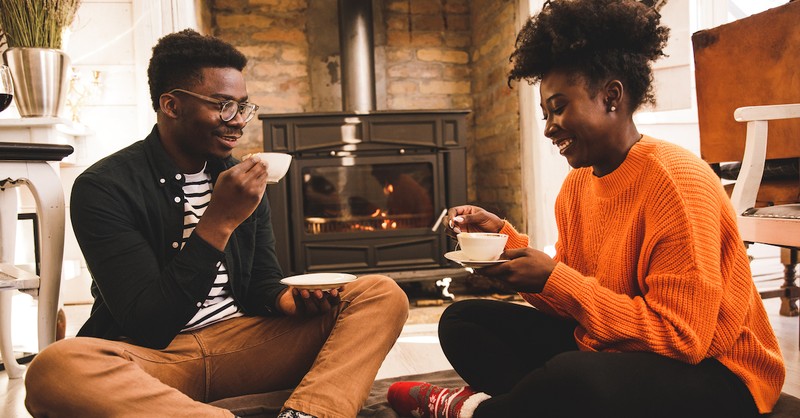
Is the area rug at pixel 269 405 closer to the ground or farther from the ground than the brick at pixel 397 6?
closer to the ground

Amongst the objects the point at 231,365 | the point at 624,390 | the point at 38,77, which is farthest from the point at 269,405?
the point at 38,77

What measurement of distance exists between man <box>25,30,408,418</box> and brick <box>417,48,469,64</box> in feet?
8.53

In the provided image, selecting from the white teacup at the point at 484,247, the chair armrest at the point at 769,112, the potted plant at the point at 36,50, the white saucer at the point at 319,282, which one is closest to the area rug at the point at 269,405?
the white saucer at the point at 319,282

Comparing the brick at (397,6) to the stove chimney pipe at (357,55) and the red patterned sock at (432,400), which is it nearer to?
the stove chimney pipe at (357,55)

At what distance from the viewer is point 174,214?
1.26 metres

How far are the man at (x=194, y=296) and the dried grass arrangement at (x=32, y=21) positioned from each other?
1266 millimetres

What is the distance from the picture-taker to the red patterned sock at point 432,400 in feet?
4.02

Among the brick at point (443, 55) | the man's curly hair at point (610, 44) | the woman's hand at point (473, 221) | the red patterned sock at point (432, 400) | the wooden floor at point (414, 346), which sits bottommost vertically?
the wooden floor at point (414, 346)

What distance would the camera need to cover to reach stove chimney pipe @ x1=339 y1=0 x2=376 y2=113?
3.36 meters

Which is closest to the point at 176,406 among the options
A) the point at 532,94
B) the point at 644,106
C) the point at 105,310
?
the point at 105,310

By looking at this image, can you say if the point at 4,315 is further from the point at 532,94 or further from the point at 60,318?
the point at 532,94

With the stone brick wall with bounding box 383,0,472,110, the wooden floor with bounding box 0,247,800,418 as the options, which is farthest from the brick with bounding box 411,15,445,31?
the wooden floor with bounding box 0,247,800,418

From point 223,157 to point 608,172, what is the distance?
0.85 m

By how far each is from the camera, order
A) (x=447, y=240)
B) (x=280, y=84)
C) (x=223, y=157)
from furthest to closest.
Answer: (x=280, y=84)
(x=447, y=240)
(x=223, y=157)
